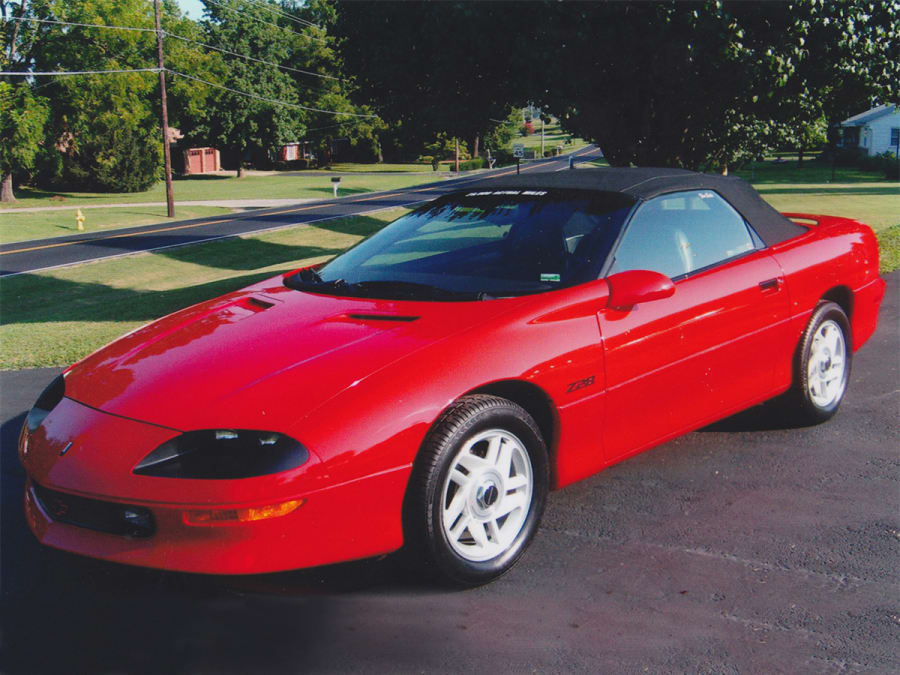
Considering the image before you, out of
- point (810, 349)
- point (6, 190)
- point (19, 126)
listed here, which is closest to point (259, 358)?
point (810, 349)

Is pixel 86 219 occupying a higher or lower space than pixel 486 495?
lower

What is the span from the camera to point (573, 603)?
10.8ft

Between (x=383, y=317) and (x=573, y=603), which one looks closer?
(x=573, y=603)

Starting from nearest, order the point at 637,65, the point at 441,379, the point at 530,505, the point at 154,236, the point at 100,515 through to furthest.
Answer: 1. the point at 100,515
2. the point at 441,379
3. the point at 530,505
4. the point at 637,65
5. the point at 154,236

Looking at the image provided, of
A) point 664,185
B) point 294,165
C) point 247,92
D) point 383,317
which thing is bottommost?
point 383,317

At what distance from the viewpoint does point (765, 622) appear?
3109 millimetres

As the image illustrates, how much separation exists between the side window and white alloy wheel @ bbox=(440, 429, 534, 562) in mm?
1079

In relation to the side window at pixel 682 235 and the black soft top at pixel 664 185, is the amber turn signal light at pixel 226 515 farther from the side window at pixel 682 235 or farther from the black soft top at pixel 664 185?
the black soft top at pixel 664 185

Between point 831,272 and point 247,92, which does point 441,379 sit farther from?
point 247,92

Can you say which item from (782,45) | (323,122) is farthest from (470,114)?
(323,122)

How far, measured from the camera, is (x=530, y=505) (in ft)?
11.9

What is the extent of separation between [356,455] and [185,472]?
57 cm

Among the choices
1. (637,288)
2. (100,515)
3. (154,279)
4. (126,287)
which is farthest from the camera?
(154,279)

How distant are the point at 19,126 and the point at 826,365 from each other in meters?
44.9
